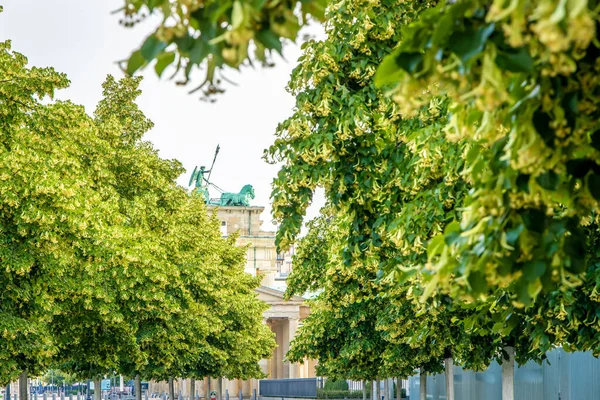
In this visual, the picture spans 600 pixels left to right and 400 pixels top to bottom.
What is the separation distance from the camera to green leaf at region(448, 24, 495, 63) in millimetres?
4062

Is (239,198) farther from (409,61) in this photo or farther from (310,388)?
(409,61)

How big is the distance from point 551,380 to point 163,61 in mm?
25084

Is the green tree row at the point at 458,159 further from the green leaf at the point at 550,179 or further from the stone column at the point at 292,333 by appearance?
the stone column at the point at 292,333

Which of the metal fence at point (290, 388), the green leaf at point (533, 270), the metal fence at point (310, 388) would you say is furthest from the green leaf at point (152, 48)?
the metal fence at point (290, 388)

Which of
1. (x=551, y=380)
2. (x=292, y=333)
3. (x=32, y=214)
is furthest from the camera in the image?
(x=292, y=333)

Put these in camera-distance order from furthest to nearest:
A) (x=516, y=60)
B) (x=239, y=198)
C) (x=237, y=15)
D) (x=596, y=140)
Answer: (x=239, y=198)
(x=596, y=140)
(x=516, y=60)
(x=237, y=15)

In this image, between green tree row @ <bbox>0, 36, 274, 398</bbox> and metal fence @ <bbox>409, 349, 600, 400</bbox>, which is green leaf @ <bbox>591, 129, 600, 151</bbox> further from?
green tree row @ <bbox>0, 36, 274, 398</bbox>

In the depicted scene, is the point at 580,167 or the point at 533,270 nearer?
the point at 533,270

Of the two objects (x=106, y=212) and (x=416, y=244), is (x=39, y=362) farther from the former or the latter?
(x=416, y=244)

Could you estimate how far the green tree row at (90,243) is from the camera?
25.4m

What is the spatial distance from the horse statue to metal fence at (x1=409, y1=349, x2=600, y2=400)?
342ft

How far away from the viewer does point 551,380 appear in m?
28.0

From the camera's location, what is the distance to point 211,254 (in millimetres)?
49906

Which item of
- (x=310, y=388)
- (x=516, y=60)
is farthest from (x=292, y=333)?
(x=516, y=60)
